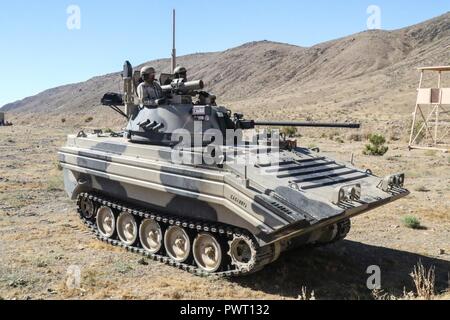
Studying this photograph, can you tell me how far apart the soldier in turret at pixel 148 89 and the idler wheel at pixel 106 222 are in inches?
89.0

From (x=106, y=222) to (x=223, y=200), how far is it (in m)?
3.88

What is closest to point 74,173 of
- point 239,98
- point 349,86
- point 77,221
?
point 77,221

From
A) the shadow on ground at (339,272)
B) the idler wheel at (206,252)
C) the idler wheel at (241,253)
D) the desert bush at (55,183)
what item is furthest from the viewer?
the desert bush at (55,183)

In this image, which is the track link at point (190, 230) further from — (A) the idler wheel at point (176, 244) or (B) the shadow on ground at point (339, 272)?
(B) the shadow on ground at point (339, 272)

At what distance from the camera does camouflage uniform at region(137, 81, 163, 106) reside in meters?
9.63

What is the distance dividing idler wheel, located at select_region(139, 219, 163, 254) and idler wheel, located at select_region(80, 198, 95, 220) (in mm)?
2002

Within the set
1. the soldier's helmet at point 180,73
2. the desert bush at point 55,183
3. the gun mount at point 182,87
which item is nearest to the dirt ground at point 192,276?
the desert bush at point 55,183

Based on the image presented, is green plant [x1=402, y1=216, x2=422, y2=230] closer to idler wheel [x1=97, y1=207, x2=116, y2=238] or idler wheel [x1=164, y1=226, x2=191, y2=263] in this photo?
idler wheel [x1=164, y1=226, x2=191, y2=263]

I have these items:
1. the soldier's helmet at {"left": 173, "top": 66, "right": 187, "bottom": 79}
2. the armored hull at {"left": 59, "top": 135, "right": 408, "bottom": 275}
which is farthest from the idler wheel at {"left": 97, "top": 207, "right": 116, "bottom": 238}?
the soldier's helmet at {"left": 173, "top": 66, "right": 187, "bottom": 79}

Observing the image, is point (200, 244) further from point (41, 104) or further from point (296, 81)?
point (41, 104)

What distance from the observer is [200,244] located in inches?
310

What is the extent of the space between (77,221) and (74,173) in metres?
1.26

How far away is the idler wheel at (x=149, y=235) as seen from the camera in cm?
876

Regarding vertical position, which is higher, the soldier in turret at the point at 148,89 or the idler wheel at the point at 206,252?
the soldier in turret at the point at 148,89
